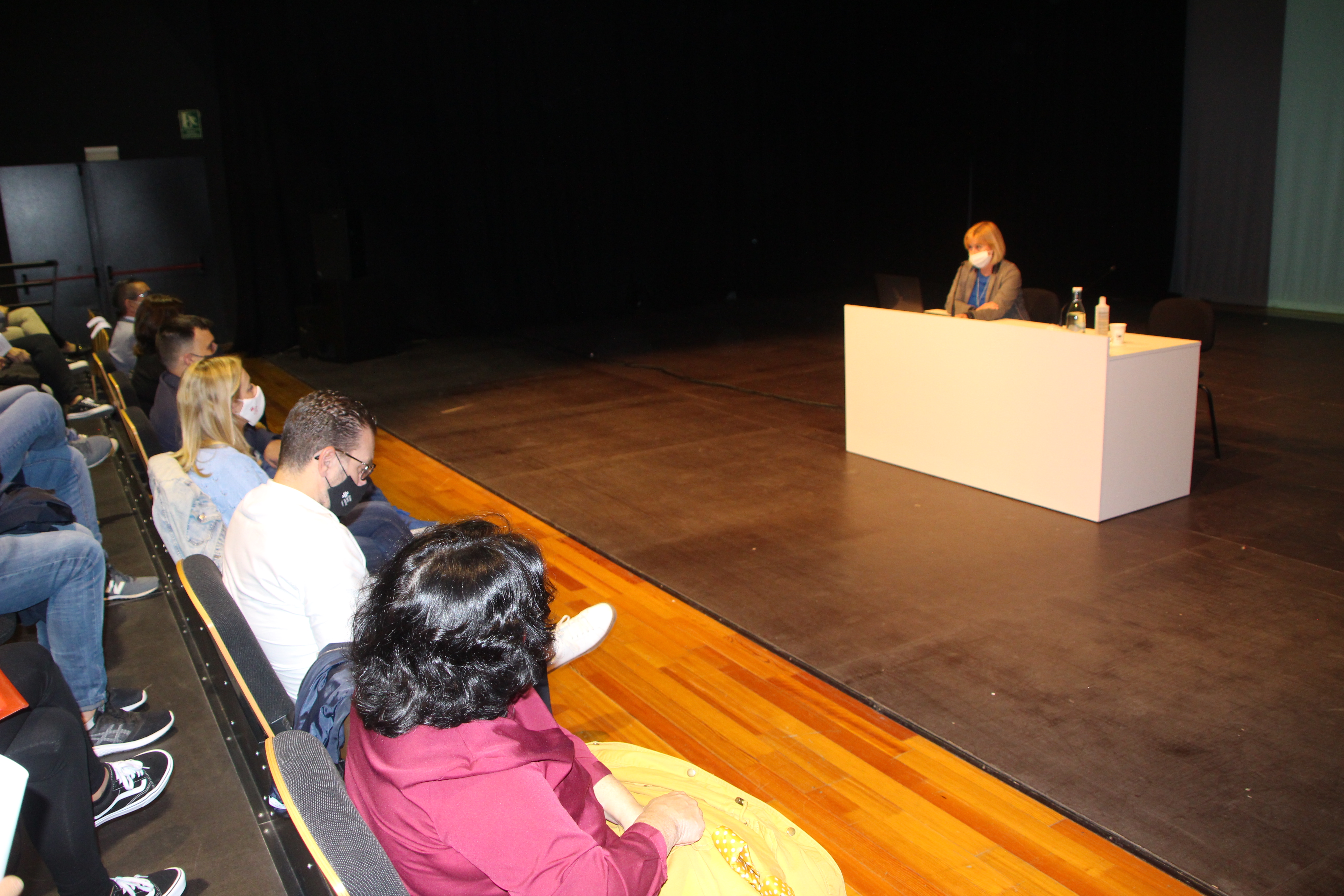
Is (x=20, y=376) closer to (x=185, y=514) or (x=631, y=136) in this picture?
(x=185, y=514)

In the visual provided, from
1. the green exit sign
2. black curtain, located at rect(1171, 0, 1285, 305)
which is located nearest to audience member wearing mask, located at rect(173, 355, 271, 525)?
the green exit sign

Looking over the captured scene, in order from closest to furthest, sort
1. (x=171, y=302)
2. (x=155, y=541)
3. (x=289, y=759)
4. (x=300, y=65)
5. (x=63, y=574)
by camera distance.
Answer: (x=289, y=759) → (x=63, y=574) → (x=155, y=541) → (x=171, y=302) → (x=300, y=65)

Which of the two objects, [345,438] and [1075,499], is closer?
[345,438]

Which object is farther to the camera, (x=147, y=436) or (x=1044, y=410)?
(x=1044, y=410)

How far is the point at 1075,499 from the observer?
4055 millimetres

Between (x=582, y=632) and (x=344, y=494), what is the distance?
63cm

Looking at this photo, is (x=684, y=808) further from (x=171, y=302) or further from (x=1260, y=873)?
(x=171, y=302)

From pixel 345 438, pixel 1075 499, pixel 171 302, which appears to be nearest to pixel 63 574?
pixel 345 438

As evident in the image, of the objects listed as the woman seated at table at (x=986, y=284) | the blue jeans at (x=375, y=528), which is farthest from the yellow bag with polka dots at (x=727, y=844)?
the woman seated at table at (x=986, y=284)

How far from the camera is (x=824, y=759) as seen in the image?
251 centimetres

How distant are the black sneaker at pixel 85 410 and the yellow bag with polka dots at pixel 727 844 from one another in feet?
16.1

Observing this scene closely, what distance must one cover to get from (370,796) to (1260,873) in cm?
186

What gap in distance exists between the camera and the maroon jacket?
1.15 metres

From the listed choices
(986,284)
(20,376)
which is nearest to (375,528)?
(20,376)
